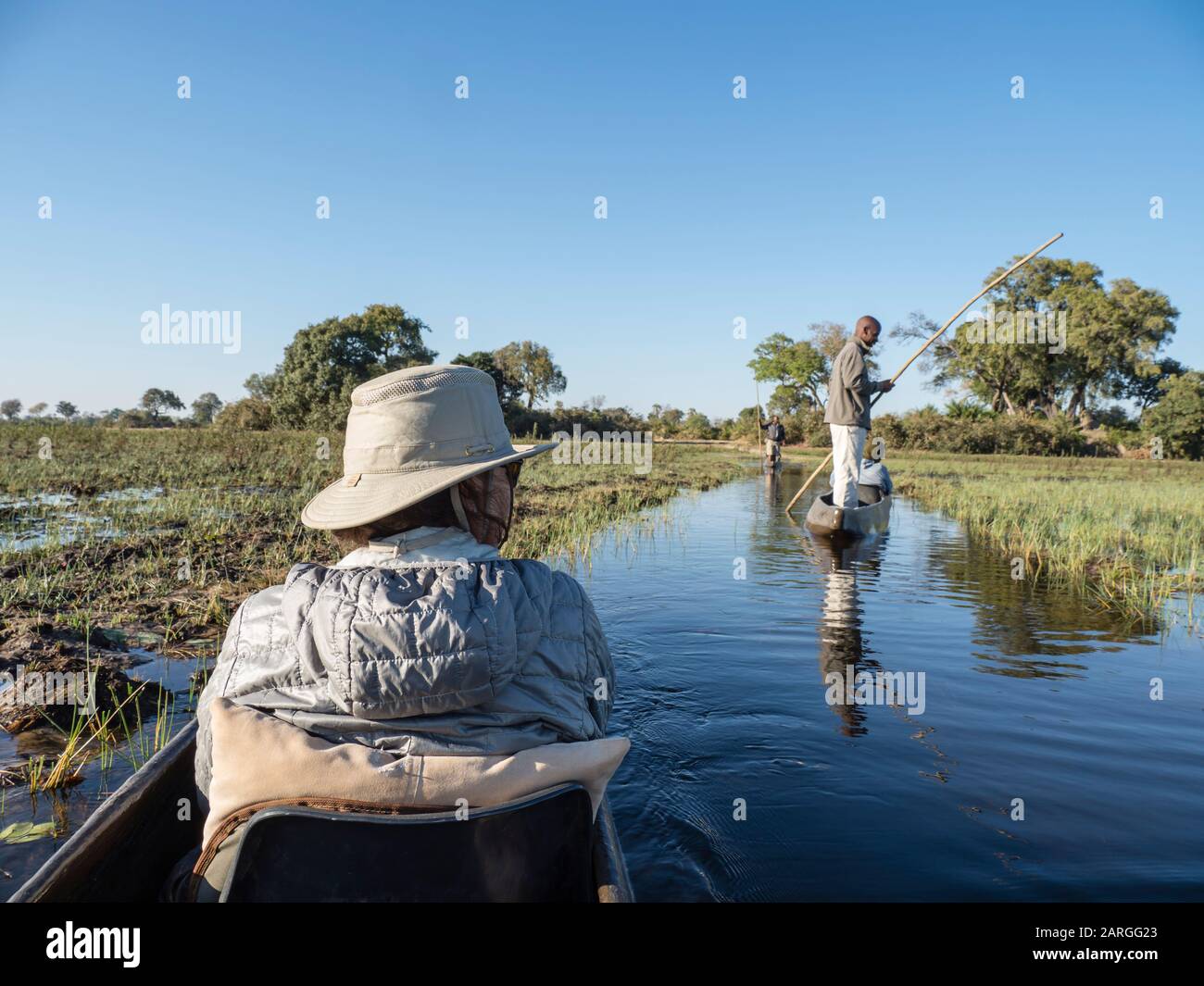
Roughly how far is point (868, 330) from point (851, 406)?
96 centimetres

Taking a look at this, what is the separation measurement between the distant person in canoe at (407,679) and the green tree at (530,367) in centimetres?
5354

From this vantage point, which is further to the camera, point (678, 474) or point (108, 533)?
point (678, 474)

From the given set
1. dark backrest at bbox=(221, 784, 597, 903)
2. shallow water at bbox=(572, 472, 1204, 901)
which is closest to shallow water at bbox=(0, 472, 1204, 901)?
shallow water at bbox=(572, 472, 1204, 901)

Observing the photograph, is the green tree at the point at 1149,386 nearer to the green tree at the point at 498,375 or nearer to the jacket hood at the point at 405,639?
the green tree at the point at 498,375

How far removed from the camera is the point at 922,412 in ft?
132

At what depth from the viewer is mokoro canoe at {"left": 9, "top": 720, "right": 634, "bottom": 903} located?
1.74 meters

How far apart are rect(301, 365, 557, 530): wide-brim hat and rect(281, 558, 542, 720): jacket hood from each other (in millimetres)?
327

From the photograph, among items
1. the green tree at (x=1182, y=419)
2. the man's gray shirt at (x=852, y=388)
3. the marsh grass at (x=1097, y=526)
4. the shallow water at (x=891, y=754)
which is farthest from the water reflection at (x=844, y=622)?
the green tree at (x=1182, y=419)

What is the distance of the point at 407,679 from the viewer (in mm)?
1396

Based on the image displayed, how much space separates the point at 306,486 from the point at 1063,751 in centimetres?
1193

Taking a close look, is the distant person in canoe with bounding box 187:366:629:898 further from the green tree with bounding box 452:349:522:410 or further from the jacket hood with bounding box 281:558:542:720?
the green tree with bounding box 452:349:522:410
